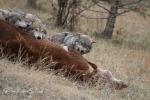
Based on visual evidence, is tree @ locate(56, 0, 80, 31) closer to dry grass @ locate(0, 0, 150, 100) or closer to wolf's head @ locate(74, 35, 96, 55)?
dry grass @ locate(0, 0, 150, 100)

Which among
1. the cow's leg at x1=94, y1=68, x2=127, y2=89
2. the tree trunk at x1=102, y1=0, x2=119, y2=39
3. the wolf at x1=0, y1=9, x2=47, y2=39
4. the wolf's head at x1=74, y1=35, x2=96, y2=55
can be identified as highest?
the wolf at x1=0, y1=9, x2=47, y2=39

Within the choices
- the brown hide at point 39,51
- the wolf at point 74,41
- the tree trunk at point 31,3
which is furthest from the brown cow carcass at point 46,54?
the tree trunk at point 31,3

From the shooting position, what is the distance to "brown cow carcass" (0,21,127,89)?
7660 mm

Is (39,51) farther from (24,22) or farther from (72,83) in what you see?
(24,22)

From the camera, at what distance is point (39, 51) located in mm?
7875

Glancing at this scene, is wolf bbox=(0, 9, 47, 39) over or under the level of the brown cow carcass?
over

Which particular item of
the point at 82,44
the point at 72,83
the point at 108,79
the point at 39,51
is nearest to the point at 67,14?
the point at 82,44

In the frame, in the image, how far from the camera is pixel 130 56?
1414cm

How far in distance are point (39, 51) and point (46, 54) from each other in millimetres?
127

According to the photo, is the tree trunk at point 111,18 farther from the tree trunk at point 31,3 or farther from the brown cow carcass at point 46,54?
the brown cow carcass at point 46,54

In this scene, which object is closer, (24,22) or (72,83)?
(72,83)

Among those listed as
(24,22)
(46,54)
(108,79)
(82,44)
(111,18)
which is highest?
(24,22)

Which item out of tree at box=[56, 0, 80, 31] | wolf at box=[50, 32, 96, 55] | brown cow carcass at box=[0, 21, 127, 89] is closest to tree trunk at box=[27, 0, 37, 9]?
tree at box=[56, 0, 80, 31]

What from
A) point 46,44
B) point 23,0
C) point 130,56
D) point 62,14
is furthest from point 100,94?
point 23,0
